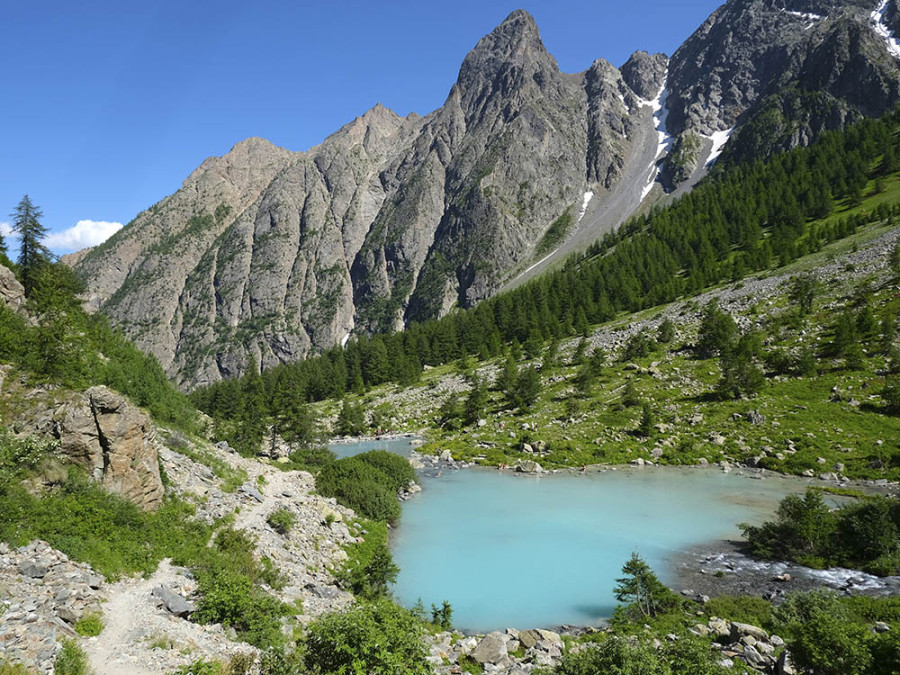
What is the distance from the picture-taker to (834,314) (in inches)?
2183

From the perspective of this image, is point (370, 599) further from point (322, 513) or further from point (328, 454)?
point (328, 454)

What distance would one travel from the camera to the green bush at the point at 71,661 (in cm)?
871

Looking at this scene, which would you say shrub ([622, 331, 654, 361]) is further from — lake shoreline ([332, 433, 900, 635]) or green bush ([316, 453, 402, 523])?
green bush ([316, 453, 402, 523])

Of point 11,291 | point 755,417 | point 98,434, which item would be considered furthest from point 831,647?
point 11,291

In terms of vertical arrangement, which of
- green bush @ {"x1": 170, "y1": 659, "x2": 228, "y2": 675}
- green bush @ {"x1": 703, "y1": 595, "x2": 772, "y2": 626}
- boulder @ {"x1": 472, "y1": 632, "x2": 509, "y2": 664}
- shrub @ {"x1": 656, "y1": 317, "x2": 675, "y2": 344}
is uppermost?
Result: shrub @ {"x1": 656, "y1": 317, "x2": 675, "y2": 344}

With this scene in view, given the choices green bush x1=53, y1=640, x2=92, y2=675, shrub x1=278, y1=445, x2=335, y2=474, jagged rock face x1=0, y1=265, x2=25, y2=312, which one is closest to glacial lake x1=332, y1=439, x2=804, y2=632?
shrub x1=278, y1=445, x2=335, y2=474

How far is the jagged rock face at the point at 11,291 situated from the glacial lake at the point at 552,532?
28.6 m

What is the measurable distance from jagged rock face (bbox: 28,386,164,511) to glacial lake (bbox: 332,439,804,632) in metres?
11.9

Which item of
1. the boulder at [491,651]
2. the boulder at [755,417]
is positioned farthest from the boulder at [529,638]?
the boulder at [755,417]

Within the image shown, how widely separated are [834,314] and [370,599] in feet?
214

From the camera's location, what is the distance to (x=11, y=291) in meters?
29.7

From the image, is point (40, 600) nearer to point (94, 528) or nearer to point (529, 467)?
point (94, 528)

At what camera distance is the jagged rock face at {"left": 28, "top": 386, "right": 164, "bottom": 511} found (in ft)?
51.0

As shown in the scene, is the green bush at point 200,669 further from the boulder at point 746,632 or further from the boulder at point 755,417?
the boulder at point 755,417
